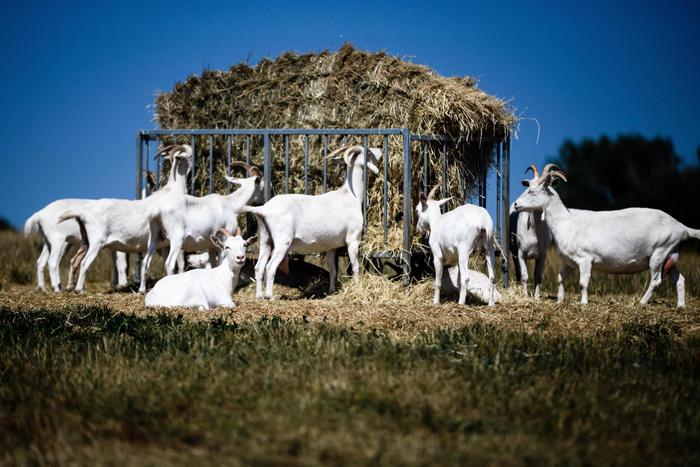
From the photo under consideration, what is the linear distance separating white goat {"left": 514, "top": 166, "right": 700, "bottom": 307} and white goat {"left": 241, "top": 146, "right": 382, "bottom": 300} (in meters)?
2.96

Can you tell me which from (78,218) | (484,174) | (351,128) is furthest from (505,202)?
(78,218)

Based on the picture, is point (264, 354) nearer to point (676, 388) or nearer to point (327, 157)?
point (676, 388)

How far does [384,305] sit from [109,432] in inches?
247

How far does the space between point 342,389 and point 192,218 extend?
25.0 feet

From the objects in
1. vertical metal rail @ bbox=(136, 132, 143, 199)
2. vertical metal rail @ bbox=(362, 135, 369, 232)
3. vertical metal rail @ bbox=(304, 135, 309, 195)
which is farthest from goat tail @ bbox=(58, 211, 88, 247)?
vertical metal rail @ bbox=(362, 135, 369, 232)

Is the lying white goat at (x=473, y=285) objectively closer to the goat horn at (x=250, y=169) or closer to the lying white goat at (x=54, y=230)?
the goat horn at (x=250, y=169)

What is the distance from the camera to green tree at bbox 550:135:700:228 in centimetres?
4412

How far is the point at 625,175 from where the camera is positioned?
52062mm

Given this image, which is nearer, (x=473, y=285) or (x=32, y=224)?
(x=473, y=285)

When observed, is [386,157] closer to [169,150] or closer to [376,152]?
[376,152]

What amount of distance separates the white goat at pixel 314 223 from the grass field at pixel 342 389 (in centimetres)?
236

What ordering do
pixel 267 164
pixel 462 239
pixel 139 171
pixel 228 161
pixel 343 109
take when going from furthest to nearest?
1. pixel 139 171
2. pixel 343 109
3. pixel 228 161
4. pixel 267 164
5. pixel 462 239

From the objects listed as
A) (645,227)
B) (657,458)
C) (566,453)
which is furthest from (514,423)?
(645,227)

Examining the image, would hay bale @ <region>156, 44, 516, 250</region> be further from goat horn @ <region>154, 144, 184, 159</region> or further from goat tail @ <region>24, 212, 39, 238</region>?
goat tail @ <region>24, 212, 39, 238</region>
